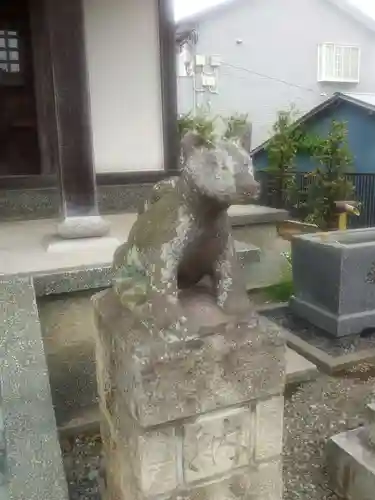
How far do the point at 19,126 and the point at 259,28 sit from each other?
357 inches

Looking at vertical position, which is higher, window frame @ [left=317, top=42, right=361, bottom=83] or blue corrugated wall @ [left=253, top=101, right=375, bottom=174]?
window frame @ [left=317, top=42, right=361, bottom=83]

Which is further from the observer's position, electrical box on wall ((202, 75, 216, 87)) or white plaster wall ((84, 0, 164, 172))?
electrical box on wall ((202, 75, 216, 87))

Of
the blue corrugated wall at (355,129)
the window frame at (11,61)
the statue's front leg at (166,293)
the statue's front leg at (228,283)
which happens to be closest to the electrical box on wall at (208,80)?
the blue corrugated wall at (355,129)

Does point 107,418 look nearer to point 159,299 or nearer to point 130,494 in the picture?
point 130,494

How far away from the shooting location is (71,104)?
326 centimetres

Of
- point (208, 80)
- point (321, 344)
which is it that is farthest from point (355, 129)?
point (321, 344)

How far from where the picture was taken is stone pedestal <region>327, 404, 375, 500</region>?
2.15 meters

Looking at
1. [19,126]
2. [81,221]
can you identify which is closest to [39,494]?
[81,221]

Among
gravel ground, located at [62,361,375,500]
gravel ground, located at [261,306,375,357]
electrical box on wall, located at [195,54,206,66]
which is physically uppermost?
electrical box on wall, located at [195,54,206,66]

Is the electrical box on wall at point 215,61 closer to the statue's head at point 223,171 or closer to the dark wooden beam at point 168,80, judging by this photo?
the dark wooden beam at point 168,80

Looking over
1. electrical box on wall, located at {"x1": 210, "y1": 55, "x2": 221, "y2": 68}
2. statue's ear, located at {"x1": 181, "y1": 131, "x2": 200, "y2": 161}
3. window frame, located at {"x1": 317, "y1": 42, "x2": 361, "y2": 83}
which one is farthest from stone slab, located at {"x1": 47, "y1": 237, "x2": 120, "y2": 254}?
window frame, located at {"x1": 317, "y1": 42, "x2": 361, "y2": 83}

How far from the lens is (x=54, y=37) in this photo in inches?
123

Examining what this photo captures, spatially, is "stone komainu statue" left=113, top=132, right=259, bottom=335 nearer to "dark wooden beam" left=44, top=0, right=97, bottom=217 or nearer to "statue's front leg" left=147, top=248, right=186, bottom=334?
"statue's front leg" left=147, top=248, right=186, bottom=334

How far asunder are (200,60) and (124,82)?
24.5 feet
